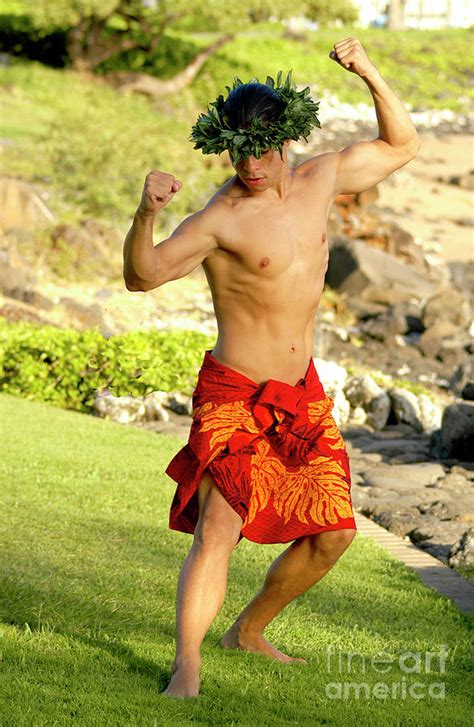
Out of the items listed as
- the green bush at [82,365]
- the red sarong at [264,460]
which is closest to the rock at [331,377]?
the green bush at [82,365]

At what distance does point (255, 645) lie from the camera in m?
4.55

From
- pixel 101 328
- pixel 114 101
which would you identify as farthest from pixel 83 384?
pixel 114 101

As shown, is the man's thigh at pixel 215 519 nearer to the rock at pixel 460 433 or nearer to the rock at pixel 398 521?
the rock at pixel 398 521

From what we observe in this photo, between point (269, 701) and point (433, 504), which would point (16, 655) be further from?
point (433, 504)

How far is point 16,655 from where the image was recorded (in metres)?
4.30

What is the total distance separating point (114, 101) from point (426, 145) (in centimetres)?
1290

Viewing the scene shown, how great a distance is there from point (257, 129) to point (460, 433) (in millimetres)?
6014

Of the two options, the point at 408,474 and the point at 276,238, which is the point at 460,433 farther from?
the point at 276,238

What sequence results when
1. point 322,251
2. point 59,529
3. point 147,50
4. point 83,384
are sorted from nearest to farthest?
point 322,251
point 59,529
point 83,384
point 147,50

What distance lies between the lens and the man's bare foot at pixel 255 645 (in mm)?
4543

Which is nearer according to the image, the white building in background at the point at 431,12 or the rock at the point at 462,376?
the rock at the point at 462,376

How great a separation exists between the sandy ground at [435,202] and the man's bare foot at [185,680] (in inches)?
793

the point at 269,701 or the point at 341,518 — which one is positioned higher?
the point at 341,518

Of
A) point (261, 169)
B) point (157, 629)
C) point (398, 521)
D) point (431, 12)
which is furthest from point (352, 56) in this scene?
point (431, 12)
